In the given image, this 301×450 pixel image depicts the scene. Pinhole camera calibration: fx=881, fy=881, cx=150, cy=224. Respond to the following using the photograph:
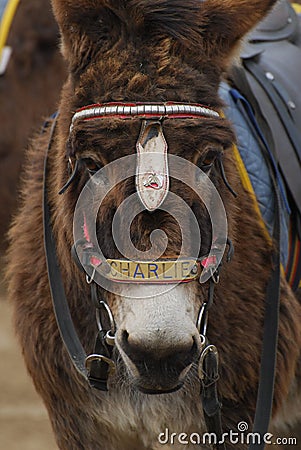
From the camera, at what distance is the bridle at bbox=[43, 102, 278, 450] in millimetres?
2143

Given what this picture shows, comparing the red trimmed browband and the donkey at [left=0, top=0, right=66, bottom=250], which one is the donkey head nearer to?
the red trimmed browband

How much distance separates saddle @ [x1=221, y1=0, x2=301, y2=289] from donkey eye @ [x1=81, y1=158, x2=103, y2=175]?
2.38 feet

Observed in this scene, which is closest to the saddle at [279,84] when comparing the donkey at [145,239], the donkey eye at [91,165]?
the donkey at [145,239]

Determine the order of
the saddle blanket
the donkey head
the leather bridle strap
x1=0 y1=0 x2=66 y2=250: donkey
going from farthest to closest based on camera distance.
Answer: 1. x1=0 y1=0 x2=66 y2=250: donkey
2. the saddle blanket
3. the leather bridle strap
4. the donkey head

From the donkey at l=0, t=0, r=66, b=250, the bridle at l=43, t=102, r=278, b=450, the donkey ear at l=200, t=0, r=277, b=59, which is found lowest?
the bridle at l=43, t=102, r=278, b=450

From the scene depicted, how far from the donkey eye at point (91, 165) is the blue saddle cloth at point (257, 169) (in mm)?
689

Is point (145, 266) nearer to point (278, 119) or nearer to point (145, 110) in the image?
point (145, 110)

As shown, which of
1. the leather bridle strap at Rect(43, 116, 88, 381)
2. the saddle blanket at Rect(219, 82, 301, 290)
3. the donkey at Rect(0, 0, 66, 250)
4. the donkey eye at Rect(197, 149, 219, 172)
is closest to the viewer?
the donkey eye at Rect(197, 149, 219, 172)

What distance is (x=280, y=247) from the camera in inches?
105

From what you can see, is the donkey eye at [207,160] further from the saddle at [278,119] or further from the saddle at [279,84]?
the saddle at [279,84]

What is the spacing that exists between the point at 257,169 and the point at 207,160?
24.3 inches

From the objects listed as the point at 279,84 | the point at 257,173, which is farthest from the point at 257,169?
the point at 279,84

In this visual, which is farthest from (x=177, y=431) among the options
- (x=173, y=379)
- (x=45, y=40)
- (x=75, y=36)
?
(x=45, y=40)

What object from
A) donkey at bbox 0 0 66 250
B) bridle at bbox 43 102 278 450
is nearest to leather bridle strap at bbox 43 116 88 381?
bridle at bbox 43 102 278 450
